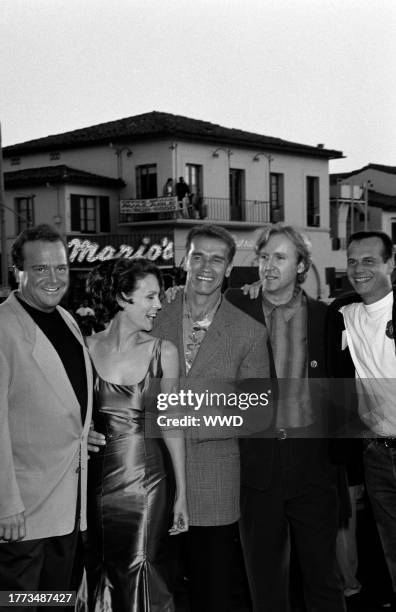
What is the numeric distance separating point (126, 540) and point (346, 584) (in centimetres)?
179

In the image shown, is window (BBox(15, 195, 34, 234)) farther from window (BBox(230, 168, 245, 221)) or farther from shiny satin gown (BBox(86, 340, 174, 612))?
shiny satin gown (BBox(86, 340, 174, 612))

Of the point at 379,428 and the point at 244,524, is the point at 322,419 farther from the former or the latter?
the point at 244,524

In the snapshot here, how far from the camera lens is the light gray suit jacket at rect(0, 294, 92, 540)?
2990 millimetres

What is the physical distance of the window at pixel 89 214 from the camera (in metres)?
31.6

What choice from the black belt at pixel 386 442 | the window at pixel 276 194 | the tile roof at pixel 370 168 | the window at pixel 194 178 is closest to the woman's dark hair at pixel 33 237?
the black belt at pixel 386 442

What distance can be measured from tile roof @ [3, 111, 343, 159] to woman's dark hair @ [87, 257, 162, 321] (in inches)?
1117

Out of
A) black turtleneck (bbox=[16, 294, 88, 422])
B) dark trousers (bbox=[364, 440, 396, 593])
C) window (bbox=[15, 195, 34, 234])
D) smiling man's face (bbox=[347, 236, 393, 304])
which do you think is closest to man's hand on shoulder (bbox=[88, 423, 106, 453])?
black turtleneck (bbox=[16, 294, 88, 422])

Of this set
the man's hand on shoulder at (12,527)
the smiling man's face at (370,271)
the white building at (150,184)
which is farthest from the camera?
the white building at (150,184)

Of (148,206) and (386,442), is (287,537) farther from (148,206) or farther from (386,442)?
(148,206)

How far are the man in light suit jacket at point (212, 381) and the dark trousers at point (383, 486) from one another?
0.63 metres

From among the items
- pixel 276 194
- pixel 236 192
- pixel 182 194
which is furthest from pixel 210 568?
pixel 276 194

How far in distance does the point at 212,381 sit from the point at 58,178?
1123 inches

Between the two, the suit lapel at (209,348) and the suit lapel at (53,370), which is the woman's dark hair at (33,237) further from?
the suit lapel at (209,348)

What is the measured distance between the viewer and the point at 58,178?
3097cm
